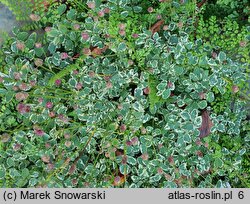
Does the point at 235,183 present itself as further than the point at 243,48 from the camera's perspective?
Yes

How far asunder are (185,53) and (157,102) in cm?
33

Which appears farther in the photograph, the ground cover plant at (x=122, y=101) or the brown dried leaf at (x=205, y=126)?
the brown dried leaf at (x=205, y=126)

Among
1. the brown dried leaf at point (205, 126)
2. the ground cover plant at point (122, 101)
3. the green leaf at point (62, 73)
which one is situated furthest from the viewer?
the brown dried leaf at point (205, 126)

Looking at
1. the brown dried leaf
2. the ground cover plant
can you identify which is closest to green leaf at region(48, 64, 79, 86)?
the ground cover plant

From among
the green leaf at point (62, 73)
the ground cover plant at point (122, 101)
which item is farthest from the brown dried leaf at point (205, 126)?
the green leaf at point (62, 73)

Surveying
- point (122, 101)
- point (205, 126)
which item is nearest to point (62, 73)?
point (122, 101)

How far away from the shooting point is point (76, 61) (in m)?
2.34

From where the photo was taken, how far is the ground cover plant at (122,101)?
2.28 metres

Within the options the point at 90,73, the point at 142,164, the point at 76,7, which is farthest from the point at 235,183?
the point at 76,7

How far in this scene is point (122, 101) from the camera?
93.0 inches

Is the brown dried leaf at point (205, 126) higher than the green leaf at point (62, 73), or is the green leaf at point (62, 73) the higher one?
the green leaf at point (62, 73)

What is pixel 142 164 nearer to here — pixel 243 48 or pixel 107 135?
pixel 107 135

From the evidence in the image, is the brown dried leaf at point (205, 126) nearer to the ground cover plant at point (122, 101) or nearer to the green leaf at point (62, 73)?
the ground cover plant at point (122, 101)

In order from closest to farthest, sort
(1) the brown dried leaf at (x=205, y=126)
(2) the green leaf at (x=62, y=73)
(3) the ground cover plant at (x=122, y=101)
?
(2) the green leaf at (x=62, y=73), (3) the ground cover plant at (x=122, y=101), (1) the brown dried leaf at (x=205, y=126)
